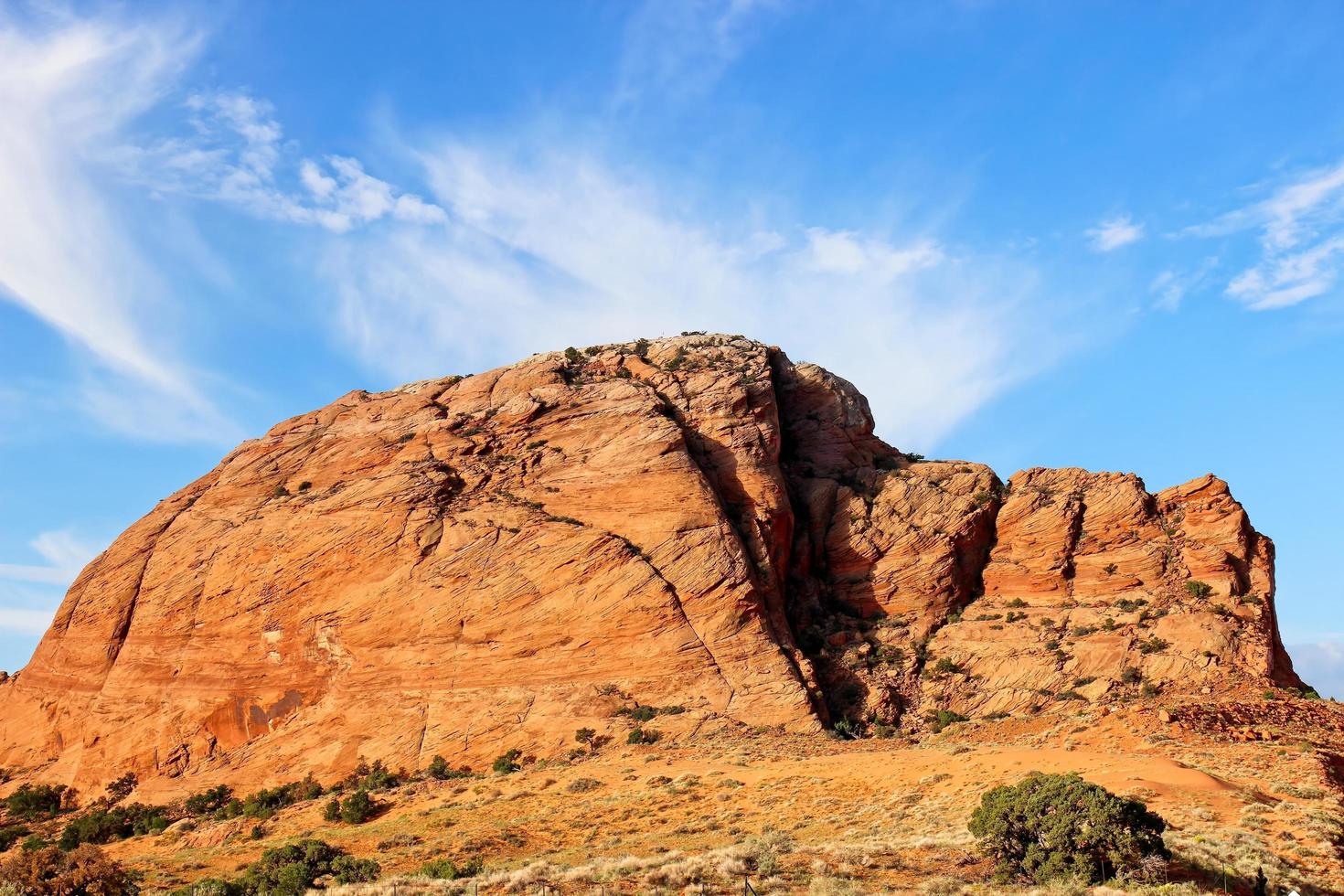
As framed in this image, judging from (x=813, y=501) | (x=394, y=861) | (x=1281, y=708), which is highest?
(x=813, y=501)

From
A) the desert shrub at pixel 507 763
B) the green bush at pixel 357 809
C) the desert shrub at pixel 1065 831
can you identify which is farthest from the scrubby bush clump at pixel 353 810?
the desert shrub at pixel 1065 831

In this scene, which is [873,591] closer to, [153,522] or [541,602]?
[541,602]

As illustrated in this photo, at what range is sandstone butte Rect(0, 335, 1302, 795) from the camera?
135 feet

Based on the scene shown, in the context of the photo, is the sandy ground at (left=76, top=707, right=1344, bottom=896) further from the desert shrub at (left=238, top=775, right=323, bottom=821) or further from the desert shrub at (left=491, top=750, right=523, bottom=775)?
the desert shrub at (left=238, top=775, right=323, bottom=821)

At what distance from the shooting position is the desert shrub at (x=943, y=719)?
41.4m

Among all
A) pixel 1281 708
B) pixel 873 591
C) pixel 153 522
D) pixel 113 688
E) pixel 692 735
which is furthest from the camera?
pixel 153 522

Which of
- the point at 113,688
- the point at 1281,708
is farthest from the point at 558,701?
the point at 1281,708

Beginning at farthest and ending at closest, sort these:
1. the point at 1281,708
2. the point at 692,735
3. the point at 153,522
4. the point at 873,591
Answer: the point at 153,522
the point at 873,591
the point at 692,735
the point at 1281,708

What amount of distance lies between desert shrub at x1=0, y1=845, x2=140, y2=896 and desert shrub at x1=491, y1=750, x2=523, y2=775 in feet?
48.0

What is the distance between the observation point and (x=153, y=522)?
173 feet

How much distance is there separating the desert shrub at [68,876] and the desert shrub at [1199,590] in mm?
41786

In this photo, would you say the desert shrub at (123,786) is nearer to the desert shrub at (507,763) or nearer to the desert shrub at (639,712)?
the desert shrub at (507,763)

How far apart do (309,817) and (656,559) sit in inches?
669

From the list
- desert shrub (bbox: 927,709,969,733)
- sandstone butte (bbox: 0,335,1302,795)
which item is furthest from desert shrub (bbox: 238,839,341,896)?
desert shrub (bbox: 927,709,969,733)
